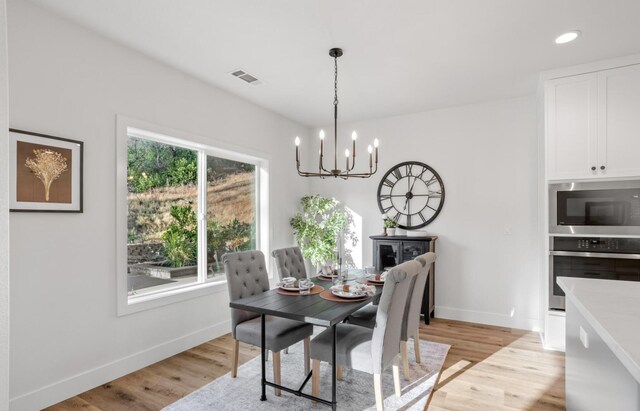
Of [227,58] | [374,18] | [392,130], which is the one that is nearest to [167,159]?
[227,58]

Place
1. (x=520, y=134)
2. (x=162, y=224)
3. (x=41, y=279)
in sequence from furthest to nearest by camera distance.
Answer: (x=520, y=134) → (x=162, y=224) → (x=41, y=279)

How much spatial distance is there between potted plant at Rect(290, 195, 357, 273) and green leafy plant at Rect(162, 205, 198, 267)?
1539mm

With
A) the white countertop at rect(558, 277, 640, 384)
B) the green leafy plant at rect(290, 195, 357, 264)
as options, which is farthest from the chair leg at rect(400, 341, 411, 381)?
the green leafy plant at rect(290, 195, 357, 264)

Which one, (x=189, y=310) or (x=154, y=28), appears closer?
(x=154, y=28)

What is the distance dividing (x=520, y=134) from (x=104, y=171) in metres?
4.29

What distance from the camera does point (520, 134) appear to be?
13.4 ft

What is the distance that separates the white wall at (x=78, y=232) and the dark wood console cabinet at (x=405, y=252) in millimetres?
2329

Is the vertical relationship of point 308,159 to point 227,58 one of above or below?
below

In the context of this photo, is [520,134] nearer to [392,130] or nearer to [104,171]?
[392,130]

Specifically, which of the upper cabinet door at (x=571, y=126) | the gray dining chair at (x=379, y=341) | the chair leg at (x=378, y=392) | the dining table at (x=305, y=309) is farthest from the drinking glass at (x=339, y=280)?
the upper cabinet door at (x=571, y=126)

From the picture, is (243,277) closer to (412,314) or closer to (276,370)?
(276,370)

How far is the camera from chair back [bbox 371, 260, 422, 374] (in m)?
2.11

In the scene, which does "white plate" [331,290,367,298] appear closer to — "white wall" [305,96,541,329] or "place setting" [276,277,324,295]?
"place setting" [276,277,324,295]

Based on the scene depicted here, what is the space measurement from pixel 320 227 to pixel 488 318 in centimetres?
238
